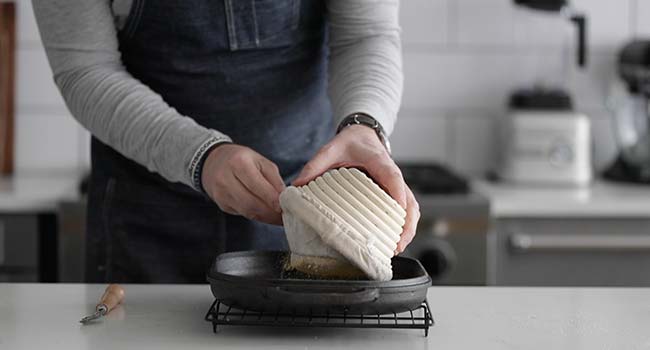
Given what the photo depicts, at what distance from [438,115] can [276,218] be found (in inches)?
62.2

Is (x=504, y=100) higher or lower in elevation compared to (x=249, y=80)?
lower

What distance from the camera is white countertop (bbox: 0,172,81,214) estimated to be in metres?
2.28

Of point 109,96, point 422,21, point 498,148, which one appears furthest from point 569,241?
point 109,96

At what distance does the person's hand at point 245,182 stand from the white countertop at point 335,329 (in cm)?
12

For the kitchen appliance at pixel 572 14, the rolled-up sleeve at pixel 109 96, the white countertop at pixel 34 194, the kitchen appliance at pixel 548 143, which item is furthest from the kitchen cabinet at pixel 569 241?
the rolled-up sleeve at pixel 109 96

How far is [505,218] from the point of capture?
2.32m

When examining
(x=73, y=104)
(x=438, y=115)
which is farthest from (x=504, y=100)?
(x=73, y=104)

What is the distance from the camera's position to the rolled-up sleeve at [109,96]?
4.44ft

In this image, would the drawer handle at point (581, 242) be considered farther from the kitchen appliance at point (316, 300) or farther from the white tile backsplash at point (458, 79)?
the kitchen appliance at point (316, 300)

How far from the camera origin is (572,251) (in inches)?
92.4

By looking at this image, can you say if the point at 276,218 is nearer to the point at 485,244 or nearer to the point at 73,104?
the point at 73,104

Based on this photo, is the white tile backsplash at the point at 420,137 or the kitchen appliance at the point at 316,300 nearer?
the kitchen appliance at the point at 316,300

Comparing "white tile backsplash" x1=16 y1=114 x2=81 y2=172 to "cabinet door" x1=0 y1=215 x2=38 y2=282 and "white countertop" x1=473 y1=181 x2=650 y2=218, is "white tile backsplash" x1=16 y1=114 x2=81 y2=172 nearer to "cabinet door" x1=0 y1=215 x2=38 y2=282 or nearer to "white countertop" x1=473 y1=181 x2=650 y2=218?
"cabinet door" x1=0 y1=215 x2=38 y2=282

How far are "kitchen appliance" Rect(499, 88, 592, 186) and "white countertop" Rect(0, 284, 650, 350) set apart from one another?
1.27m
